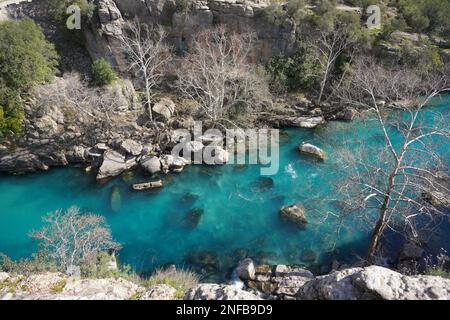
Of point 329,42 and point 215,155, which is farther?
point 329,42

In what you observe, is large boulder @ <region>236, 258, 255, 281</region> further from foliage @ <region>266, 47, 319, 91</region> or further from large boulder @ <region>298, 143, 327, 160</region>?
foliage @ <region>266, 47, 319, 91</region>

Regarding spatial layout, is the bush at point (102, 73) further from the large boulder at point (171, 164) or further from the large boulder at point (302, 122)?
the large boulder at point (302, 122)

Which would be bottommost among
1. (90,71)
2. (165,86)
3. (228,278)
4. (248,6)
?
(228,278)

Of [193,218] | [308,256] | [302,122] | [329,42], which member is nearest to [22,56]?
[193,218]

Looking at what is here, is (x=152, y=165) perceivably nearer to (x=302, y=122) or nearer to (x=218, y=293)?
(x=302, y=122)
